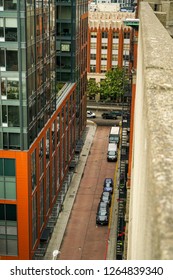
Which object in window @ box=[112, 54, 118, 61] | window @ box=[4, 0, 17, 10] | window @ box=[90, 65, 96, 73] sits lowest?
window @ box=[90, 65, 96, 73]

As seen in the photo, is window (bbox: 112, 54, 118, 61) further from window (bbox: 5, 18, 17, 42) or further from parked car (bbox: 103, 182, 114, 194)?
window (bbox: 5, 18, 17, 42)

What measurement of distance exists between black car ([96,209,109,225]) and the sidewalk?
3238 millimetres

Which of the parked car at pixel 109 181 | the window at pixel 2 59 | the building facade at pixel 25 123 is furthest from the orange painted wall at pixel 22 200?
the parked car at pixel 109 181

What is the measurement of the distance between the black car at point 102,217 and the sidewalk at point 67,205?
3.24 metres

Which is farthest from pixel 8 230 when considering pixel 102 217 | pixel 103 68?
pixel 103 68

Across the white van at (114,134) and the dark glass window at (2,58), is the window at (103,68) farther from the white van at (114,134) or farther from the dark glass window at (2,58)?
the dark glass window at (2,58)

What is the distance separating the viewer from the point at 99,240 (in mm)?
43469

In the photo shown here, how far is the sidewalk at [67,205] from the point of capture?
42.0 meters

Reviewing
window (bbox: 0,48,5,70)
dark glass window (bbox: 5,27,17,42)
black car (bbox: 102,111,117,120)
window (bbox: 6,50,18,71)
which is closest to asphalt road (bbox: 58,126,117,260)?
black car (bbox: 102,111,117,120)

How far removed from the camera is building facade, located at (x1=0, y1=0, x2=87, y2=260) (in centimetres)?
3272

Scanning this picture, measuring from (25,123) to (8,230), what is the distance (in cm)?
880

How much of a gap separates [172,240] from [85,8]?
224ft

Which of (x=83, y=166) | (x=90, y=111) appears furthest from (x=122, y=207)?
(x=90, y=111)

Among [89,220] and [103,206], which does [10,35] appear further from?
[103,206]
